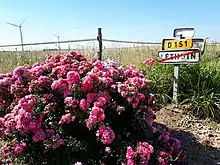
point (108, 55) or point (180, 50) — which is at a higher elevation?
point (180, 50)

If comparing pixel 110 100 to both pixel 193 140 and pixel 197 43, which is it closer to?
pixel 193 140

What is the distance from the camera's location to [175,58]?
4965 millimetres

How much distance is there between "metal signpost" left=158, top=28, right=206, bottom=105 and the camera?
190 inches

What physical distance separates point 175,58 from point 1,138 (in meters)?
2.85

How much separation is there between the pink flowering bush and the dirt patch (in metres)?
0.86

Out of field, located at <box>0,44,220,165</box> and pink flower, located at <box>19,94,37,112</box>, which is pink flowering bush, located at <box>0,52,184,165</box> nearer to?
pink flower, located at <box>19,94,37,112</box>

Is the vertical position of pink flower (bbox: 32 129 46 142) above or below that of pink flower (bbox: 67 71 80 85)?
below

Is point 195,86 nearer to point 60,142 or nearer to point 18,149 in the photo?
point 60,142

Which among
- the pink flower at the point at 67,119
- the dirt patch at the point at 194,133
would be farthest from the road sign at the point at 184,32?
the pink flower at the point at 67,119

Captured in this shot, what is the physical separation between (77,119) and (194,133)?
2.22 meters

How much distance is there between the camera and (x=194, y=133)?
465 centimetres

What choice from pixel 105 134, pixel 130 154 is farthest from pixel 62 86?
pixel 130 154

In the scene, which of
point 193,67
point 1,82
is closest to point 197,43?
point 193,67

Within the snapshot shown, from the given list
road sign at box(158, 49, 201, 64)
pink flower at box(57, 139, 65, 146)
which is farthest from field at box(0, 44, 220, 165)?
pink flower at box(57, 139, 65, 146)
